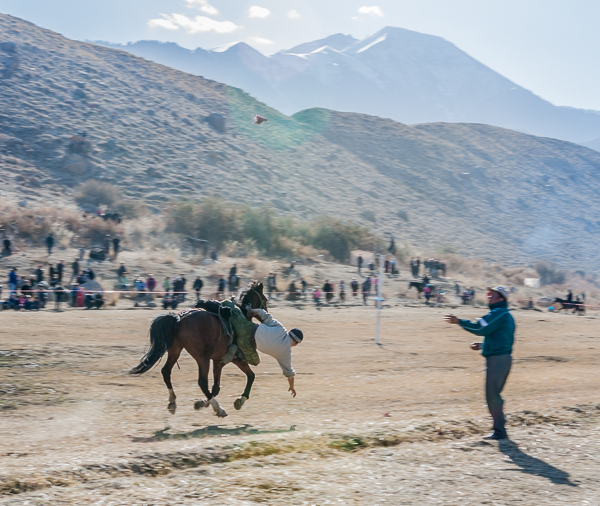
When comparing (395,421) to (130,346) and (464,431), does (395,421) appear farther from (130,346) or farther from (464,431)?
(130,346)

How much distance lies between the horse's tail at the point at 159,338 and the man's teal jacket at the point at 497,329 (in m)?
4.18

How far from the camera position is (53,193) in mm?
44375

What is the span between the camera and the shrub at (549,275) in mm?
54625

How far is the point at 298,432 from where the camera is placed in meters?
7.99

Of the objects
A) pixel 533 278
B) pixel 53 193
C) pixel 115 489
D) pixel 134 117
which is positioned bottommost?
pixel 115 489

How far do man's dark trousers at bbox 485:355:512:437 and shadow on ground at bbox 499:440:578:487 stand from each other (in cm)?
29

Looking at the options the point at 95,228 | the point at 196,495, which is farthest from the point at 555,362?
the point at 95,228

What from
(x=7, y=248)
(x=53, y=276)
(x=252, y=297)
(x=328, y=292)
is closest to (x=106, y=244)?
(x=7, y=248)

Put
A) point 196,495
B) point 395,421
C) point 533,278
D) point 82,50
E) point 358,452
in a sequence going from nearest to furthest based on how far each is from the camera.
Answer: point 196,495 → point 358,452 → point 395,421 → point 533,278 → point 82,50

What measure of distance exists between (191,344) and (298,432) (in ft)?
7.20

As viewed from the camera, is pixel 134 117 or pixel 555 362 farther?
pixel 134 117

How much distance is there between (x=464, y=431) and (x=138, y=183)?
4659cm

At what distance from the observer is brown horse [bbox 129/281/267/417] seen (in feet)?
29.2

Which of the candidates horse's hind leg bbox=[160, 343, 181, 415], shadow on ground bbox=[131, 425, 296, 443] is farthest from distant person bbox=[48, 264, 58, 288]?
shadow on ground bbox=[131, 425, 296, 443]
